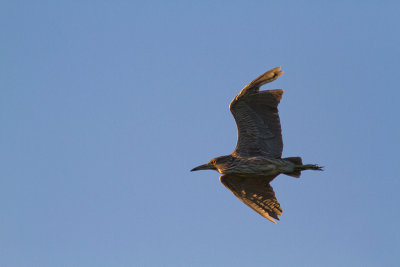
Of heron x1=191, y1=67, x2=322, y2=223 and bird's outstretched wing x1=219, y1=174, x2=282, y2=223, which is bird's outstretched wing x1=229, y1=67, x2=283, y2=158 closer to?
heron x1=191, y1=67, x2=322, y2=223

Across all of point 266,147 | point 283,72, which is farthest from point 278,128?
point 283,72

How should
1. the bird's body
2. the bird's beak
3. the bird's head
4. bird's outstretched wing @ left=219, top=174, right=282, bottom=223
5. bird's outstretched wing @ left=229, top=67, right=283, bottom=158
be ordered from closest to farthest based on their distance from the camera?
1. the bird's body
2. bird's outstretched wing @ left=229, top=67, right=283, bottom=158
3. bird's outstretched wing @ left=219, top=174, right=282, bottom=223
4. the bird's head
5. the bird's beak

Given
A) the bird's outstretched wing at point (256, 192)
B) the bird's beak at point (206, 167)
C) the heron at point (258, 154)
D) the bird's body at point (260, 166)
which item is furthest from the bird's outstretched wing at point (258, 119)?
the bird's beak at point (206, 167)

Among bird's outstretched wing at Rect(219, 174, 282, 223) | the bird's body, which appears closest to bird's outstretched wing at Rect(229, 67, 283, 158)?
the bird's body

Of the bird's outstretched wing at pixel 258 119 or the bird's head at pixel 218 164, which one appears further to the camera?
the bird's head at pixel 218 164

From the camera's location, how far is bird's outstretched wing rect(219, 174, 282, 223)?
14.5m

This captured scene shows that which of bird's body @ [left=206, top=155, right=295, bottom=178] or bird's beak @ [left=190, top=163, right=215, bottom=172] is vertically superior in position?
bird's beak @ [left=190, top=163, right=215, bottom=172]

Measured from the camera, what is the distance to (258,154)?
47.4ft

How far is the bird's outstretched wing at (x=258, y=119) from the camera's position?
14141 mm

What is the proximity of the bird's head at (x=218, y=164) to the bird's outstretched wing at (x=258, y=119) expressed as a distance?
1.11 feet

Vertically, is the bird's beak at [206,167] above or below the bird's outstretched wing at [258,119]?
below

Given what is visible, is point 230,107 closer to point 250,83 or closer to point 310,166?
point 250,83

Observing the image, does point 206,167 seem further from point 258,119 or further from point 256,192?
point 258,119

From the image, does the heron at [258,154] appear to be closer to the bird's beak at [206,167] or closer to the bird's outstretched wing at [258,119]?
the bird's outstretched wing at [258,119]
